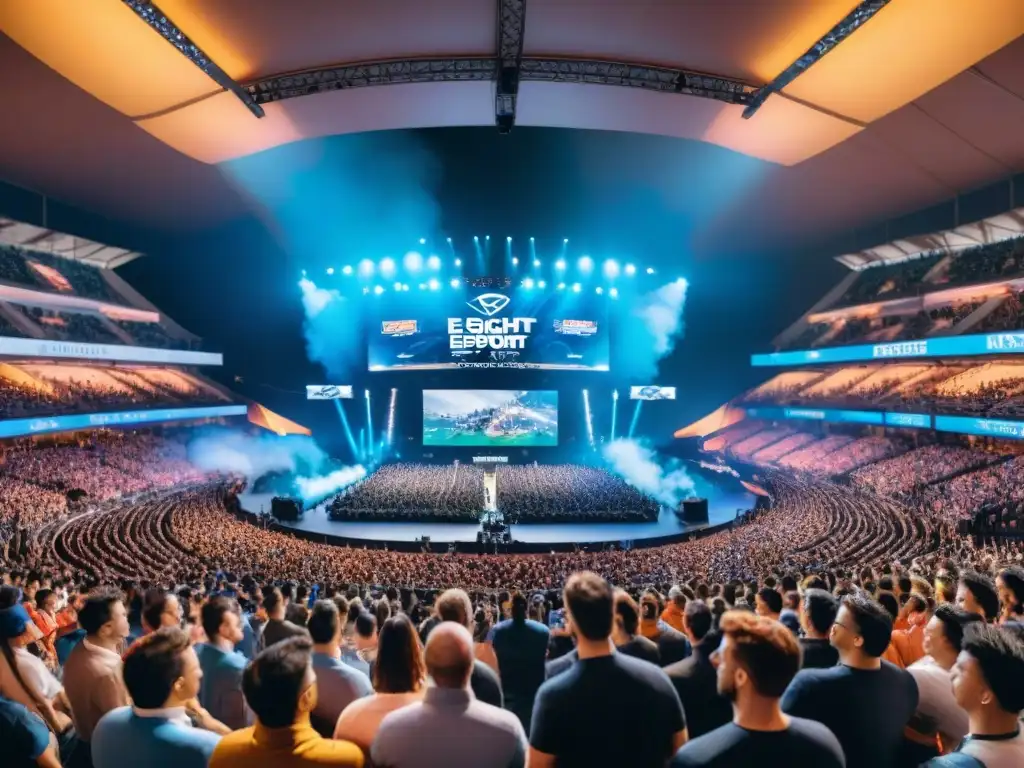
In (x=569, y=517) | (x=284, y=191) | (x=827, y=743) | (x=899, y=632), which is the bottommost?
(x=569, y=517)

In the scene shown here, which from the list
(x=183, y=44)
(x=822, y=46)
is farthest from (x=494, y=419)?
(x=822, y=46)

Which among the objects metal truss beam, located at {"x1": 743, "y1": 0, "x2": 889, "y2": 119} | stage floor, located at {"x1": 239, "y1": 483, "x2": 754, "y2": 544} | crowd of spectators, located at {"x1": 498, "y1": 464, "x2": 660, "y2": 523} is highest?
metal truss beam, located at {"x1": 743, "y1": 0, "x2": 889, "y2": 119}

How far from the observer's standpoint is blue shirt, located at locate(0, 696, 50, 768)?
3.02 meters

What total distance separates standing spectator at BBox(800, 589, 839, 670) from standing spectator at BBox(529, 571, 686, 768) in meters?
1.90

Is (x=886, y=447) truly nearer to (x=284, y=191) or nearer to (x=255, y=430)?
(x=284, y=191)

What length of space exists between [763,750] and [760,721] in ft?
0.32

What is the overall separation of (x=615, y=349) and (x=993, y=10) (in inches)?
1172

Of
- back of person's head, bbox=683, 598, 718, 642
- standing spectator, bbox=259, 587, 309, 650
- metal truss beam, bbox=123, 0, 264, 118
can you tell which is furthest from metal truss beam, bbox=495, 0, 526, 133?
back of person's head, bbox=683, 598, 718, 642

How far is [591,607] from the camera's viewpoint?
8.75 feet

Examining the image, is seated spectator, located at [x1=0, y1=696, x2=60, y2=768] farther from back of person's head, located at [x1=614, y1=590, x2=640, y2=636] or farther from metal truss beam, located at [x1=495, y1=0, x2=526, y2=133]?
metal truss beam, located at [x1=495, y1=0, x2=526, y2=133]

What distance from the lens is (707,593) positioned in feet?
26.8

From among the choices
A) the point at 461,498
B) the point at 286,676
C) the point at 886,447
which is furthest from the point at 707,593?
the point at 886,447

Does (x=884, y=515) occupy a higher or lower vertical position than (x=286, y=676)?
lower

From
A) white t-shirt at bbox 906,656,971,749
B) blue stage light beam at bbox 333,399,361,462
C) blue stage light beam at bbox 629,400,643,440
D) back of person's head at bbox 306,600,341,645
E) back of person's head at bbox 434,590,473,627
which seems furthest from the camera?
blue stage light beam at bbox 629,400,643,440
